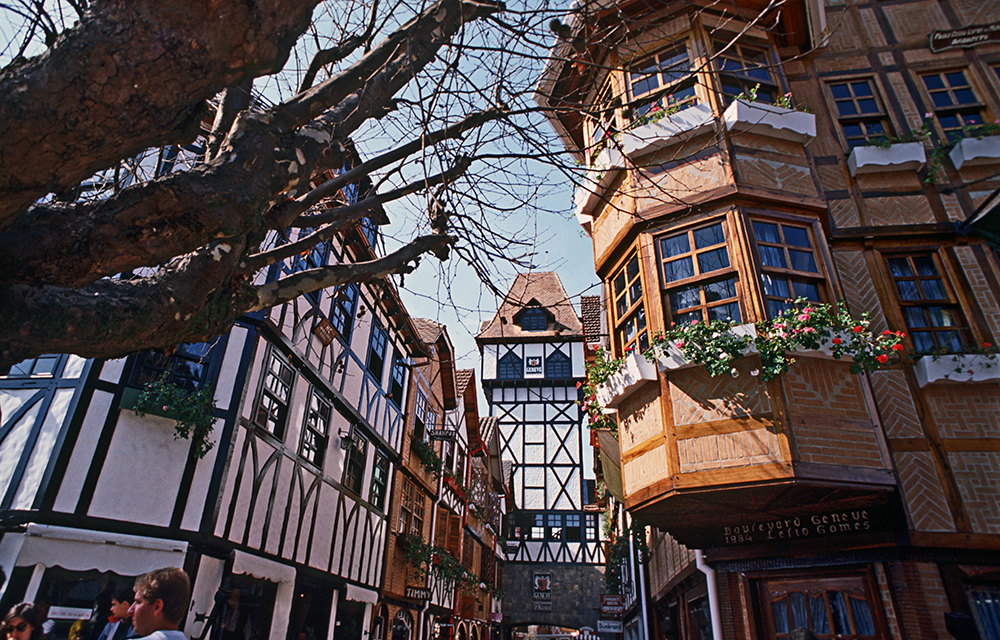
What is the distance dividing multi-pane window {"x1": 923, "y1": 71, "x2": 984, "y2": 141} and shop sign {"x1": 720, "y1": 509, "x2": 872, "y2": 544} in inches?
226

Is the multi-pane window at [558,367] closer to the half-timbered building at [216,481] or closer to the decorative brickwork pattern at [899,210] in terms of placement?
the half-timbered building at [216,481]

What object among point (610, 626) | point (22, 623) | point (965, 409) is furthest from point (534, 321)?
point (22, 623)

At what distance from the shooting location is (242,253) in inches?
132

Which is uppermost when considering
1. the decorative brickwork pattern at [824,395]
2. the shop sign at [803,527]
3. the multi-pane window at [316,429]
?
the multi-pane window at [316,429]

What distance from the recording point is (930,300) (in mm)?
6996

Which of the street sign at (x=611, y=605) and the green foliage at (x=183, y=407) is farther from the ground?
the green foliage at (x=183, y=407)

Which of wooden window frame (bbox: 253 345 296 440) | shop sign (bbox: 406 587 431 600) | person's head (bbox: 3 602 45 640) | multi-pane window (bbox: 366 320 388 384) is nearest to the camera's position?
person's head (bbox: 3 602 45 640)

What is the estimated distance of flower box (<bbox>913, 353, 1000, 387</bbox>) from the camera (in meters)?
6.22

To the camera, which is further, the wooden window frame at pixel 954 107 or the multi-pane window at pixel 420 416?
the multi-pane window at pixel 420 416

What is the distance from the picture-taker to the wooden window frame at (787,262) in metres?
6.36

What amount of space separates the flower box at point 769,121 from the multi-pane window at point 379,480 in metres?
9.88

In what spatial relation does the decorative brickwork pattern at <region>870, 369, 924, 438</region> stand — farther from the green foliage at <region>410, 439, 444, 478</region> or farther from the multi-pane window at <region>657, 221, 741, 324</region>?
the green foliage at <region>410, 439, 444, 478</region>

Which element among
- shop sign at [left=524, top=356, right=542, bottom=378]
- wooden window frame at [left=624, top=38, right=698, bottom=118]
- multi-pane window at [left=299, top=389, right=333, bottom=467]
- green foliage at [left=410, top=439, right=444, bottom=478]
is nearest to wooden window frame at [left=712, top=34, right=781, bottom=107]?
wooden window frame at [left=624, top=38, right=698, bottom=118]

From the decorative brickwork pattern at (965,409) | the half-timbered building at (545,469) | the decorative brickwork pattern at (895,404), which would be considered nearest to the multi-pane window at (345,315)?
the decorative brickwork pattern at (895,404)
